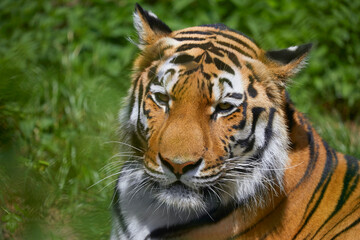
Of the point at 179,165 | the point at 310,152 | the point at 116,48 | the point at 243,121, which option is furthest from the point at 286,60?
the point at 116,48

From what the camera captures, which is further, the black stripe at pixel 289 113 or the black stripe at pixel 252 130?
the black stripe at pixel 289 113

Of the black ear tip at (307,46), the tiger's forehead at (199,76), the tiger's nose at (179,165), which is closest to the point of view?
the tiger's nose at (179,165)

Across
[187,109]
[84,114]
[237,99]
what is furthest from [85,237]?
[84,114]

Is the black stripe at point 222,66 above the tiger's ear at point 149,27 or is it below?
below

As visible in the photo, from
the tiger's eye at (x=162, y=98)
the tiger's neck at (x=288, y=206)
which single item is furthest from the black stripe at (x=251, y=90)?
the tiger's eye at (x=162, y=98)

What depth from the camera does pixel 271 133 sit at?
73.7 inches

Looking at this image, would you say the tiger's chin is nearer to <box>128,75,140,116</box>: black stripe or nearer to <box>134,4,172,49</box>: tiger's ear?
<box>128,75,140,116</box>: black stripe

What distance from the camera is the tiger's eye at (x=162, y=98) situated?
177 cm

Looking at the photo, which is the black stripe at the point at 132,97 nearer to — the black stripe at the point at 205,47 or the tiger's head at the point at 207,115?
the tiger's head at the point at 207,115

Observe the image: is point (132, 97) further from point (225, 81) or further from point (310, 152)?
point (310, 152)

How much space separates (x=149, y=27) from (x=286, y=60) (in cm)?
62

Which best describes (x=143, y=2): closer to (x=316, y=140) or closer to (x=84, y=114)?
(x=84, y=114)

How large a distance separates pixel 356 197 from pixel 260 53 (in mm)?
755

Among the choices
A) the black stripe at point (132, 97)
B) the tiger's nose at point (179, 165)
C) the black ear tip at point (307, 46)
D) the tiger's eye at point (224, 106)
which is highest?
the black ear tip at point (307, 46)
